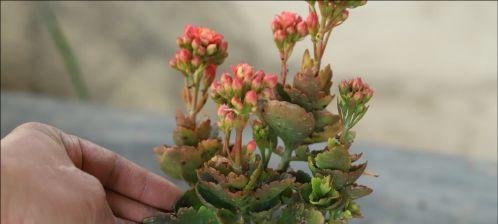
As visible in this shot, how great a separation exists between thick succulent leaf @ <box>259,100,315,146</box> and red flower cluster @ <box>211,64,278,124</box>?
0.02 m

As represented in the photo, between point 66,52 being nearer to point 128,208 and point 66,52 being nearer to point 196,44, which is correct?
point 128,208

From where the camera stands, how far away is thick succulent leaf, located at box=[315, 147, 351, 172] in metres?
0.59

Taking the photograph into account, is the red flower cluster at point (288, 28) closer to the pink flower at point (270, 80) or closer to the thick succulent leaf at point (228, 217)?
the pink flower at point (270, 80)

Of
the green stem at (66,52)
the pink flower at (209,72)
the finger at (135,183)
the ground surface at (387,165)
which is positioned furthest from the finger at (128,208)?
the green stem at (66,52)

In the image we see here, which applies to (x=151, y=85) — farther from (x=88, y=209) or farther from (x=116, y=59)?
(x=88, y=209)

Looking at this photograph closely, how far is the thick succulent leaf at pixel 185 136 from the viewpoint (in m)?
0.73

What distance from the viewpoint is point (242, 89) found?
569 millimetres

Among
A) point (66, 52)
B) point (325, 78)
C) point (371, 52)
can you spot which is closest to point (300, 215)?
point (325, 78)

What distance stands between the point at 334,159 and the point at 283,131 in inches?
2.4

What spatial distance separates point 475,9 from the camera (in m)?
2.13

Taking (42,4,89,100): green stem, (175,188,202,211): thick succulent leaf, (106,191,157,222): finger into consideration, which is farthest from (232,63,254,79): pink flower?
(42,4,89,100): green stem

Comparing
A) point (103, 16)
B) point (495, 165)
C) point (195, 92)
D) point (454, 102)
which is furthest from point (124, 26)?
point (195, 92)

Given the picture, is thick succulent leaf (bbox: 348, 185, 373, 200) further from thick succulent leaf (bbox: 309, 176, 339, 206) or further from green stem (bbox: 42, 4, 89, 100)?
green stem (bbox: 42, 4, 89, 100)

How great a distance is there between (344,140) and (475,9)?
1672 millimetres
